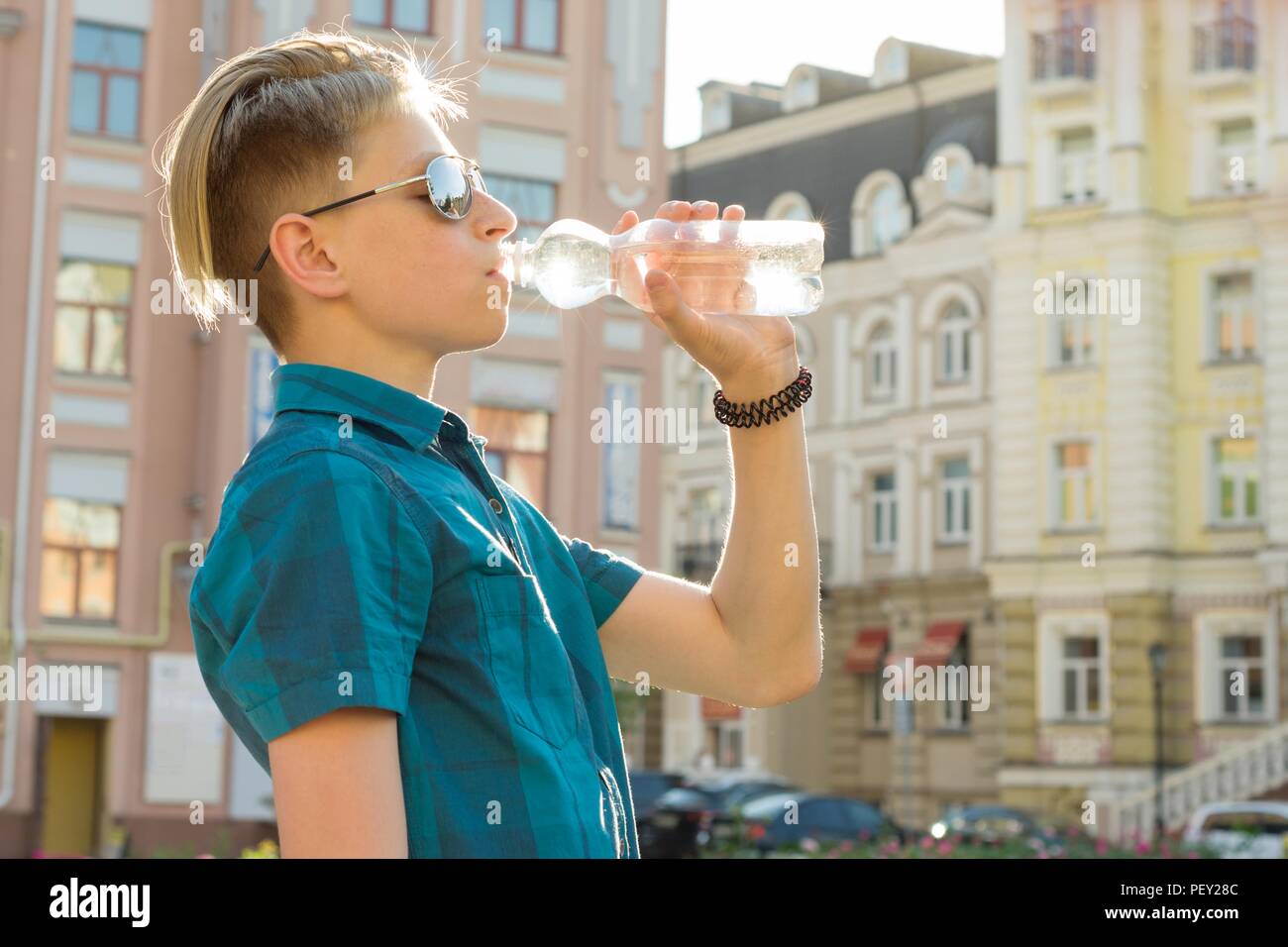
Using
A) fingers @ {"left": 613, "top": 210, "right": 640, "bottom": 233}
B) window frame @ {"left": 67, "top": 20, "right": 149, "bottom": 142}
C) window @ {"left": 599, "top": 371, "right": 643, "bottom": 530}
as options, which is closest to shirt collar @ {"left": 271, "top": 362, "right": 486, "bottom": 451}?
fingers @ {"left": 613, "top": 210, "right": 640, "bottom": 233}

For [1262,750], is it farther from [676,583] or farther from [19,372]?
[676,583]

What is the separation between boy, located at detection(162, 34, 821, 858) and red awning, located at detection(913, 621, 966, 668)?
3506 cm

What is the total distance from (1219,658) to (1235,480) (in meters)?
2.74

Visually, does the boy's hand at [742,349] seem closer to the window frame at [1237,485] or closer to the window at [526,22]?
the window at [526,22]

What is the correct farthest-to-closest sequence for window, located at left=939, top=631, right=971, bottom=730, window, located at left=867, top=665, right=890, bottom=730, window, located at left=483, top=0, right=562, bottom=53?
1. window, located at left=867, top=665, right=890, bottom=730
2. window, located at left=939, top=631, right=971, bottom=730
3. window, located at left=483, top=0, right=562, bottom=53

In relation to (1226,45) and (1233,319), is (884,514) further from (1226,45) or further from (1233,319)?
(1226,45)

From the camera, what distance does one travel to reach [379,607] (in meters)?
1.70

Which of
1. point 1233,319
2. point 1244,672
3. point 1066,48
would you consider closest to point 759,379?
point 1244,672

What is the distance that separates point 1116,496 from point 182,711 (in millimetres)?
16557

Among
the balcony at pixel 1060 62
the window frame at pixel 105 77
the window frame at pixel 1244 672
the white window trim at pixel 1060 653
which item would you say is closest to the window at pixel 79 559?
the window frame at pixel 105 77

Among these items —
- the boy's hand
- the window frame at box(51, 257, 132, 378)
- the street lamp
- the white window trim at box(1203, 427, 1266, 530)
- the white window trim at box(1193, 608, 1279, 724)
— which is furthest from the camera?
the white window trim at box(1203, 427, 1266, 530)

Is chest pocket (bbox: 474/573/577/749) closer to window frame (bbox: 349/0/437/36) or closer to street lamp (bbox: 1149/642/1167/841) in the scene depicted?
window frame (bbox: 349/0/437/36)

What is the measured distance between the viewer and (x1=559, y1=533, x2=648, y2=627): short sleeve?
2244 millimetres
